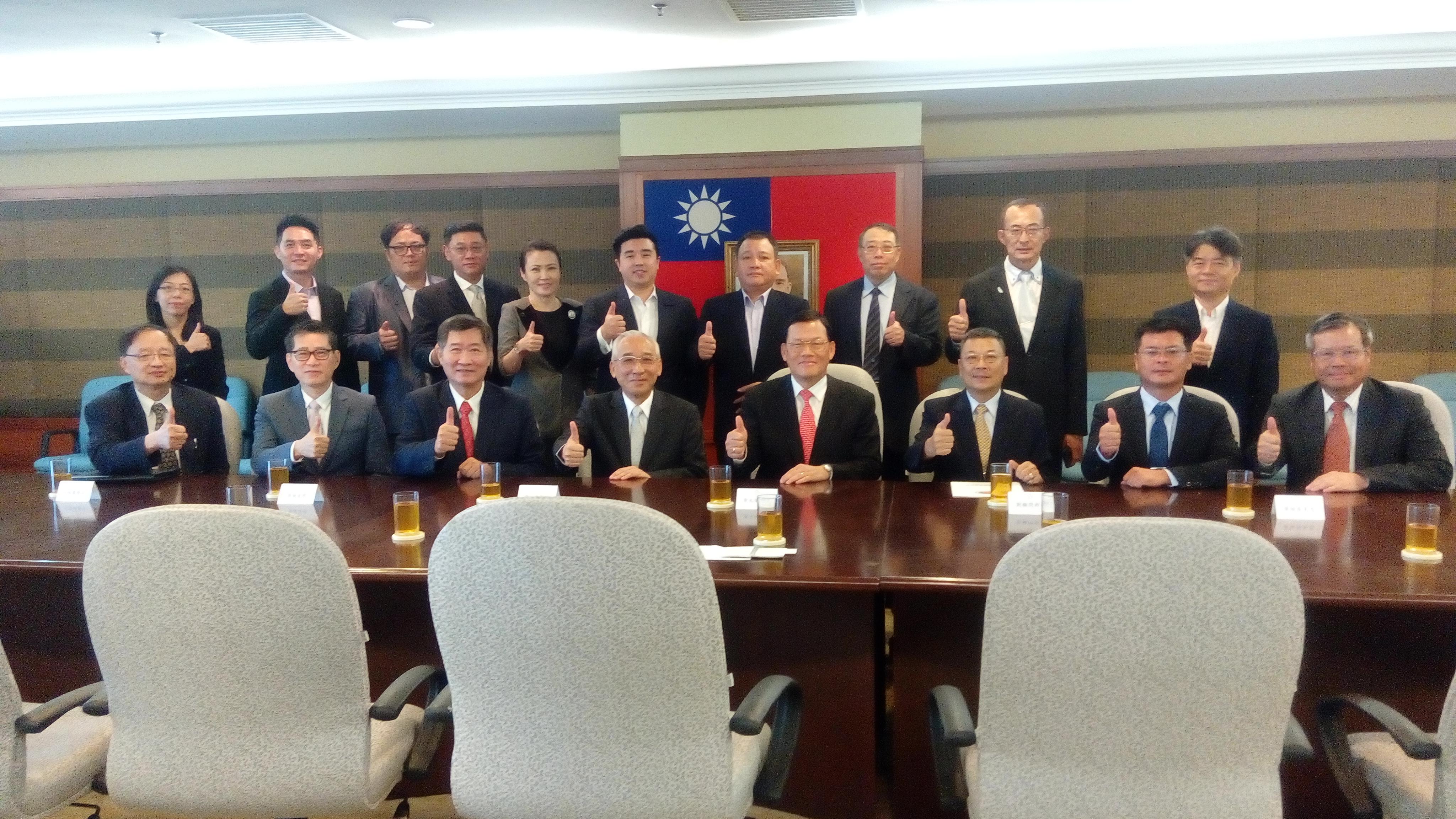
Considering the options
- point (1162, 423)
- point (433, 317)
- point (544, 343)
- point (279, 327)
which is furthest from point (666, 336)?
point (1162, 423)

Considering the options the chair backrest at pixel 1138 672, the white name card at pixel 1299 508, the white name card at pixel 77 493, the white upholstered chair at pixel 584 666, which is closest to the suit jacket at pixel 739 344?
the white name card at pixel 1299 508

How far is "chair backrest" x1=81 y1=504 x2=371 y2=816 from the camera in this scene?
159 centimetres

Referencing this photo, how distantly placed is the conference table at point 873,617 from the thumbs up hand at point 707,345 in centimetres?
147

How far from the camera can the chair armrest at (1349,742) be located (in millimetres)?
1542

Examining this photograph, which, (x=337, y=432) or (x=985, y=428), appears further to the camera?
(x=337, y=432)

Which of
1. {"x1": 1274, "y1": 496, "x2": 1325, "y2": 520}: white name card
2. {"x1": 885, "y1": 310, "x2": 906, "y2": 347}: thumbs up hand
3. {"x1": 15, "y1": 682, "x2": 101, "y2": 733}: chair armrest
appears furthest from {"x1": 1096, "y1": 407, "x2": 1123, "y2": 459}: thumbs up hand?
{"x1": 15, "y1": 682, "x2": 101, "y2": 733}: chair armrest

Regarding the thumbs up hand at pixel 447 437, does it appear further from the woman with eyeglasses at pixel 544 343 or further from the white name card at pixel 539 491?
the woman with eyeglasses at pixel 544 343

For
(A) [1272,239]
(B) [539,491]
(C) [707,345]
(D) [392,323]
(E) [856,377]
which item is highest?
(A) [1272,239]

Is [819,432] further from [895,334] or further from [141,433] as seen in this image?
[141,433]

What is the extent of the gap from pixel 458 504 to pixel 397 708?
106cm

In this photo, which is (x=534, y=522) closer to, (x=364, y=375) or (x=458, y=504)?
(x=458, y=504)

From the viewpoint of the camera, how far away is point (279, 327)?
413cm

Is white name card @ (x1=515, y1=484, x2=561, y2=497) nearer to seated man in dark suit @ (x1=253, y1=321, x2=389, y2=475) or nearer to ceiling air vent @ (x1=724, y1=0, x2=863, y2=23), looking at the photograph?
seated man in dark suit @ (x1=253, y1=321, x2=389, y2=475)

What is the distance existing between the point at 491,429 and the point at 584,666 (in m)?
1.97
